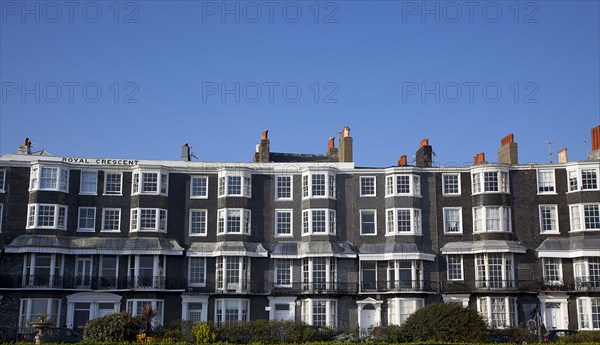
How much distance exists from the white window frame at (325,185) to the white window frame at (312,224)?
915 mm

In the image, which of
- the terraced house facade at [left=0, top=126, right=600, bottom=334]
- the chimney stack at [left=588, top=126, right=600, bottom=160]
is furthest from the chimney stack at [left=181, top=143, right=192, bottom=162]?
the chimney stack at [left=588, top=126, right=600, bottom=160]

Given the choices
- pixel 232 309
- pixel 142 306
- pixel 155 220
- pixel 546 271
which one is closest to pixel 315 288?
pixel 232 309

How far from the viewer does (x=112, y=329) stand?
41906mm

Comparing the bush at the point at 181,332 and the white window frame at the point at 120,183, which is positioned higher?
the white window frame at the point at 120,183

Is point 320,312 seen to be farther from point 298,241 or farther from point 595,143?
point 595,143

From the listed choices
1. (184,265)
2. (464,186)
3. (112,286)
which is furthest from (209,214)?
(464,186)

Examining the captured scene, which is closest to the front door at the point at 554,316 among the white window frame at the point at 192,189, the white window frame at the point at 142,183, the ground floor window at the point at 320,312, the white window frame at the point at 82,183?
the ground floor window at the point at 320,312

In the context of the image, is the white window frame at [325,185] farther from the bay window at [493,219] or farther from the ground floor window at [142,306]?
the ground floor window at [142,306]

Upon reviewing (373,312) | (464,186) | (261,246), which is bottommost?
(373,312)

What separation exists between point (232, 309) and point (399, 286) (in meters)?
11.2

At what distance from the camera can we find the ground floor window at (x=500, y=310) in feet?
186

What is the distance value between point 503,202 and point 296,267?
14.9m

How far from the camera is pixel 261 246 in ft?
195

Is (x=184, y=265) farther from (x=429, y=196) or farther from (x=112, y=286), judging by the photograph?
(x=429, y=196)
